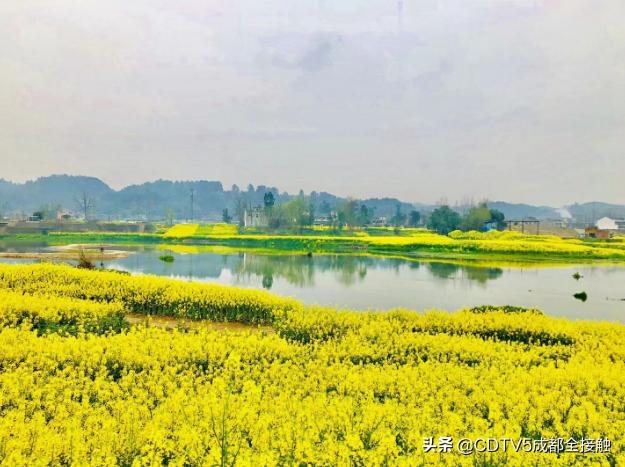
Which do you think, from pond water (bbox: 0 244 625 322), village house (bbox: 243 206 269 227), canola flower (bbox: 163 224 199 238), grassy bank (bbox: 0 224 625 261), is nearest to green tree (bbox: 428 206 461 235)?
grassy bank (bbox: 0 224 625 261)

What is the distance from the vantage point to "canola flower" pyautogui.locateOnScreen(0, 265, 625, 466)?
5211mm

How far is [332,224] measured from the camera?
10775cm

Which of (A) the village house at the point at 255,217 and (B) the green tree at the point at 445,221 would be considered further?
(A) the village house at the point at 255,217

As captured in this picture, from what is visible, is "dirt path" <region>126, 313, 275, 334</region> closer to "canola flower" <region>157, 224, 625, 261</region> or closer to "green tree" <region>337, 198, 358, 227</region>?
"canola flower" <region>157, 224, 625, 261</region>

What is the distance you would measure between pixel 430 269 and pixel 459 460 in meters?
36.4

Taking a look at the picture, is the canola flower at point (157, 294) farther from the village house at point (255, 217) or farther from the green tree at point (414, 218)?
the green tree at point (414, 218)

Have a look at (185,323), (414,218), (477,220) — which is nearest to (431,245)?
(477,220)

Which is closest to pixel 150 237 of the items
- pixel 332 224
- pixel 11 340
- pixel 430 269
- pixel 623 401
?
pixel 332 224

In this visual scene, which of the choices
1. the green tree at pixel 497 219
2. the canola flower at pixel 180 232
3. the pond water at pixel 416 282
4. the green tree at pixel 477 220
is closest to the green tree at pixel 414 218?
the green tree at pixel 497 219

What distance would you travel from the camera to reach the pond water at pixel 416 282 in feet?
78.9

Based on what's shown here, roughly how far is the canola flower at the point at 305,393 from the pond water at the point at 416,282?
10644 millimetres

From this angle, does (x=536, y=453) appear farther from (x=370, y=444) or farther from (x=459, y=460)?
(x=370, y=444)

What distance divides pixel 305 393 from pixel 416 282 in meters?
25.0

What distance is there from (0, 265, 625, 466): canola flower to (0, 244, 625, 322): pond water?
34.9ft
